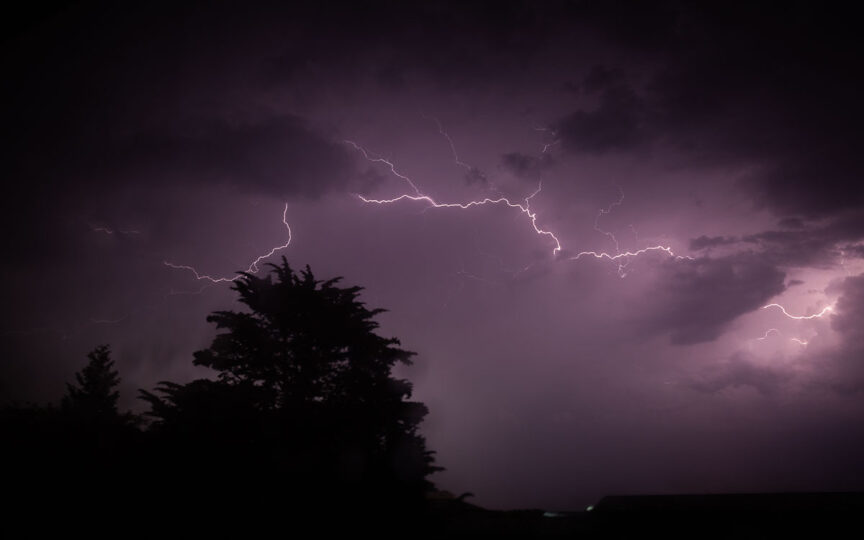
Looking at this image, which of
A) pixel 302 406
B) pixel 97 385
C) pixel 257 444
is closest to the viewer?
pixel 257 444

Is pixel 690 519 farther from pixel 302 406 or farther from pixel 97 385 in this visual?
pixel 97 385

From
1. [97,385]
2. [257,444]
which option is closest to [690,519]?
[257,444]

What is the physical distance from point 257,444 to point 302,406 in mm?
1782

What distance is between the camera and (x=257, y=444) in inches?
280

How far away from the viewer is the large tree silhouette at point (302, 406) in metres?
6.16

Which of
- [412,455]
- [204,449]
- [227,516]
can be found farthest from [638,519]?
[204,449]

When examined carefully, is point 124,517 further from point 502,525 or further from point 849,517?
point 849,517

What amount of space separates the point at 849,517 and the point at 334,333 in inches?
417

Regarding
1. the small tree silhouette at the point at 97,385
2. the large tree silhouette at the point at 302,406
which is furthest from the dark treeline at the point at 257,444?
the small tree silhouette at the point at 97,385

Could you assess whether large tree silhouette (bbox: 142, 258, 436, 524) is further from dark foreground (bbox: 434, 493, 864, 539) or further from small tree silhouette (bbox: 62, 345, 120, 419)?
small tree silhouette (bbox: 62, 345, 120, 419)

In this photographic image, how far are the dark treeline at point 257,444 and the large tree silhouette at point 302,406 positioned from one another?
0.03m

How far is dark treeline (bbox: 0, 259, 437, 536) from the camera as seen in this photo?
5.31 meters

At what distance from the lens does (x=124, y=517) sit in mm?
5156

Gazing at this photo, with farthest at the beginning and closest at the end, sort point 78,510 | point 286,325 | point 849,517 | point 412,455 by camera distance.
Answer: point 286,325, point 412,455, point 849,517, point 78,510
